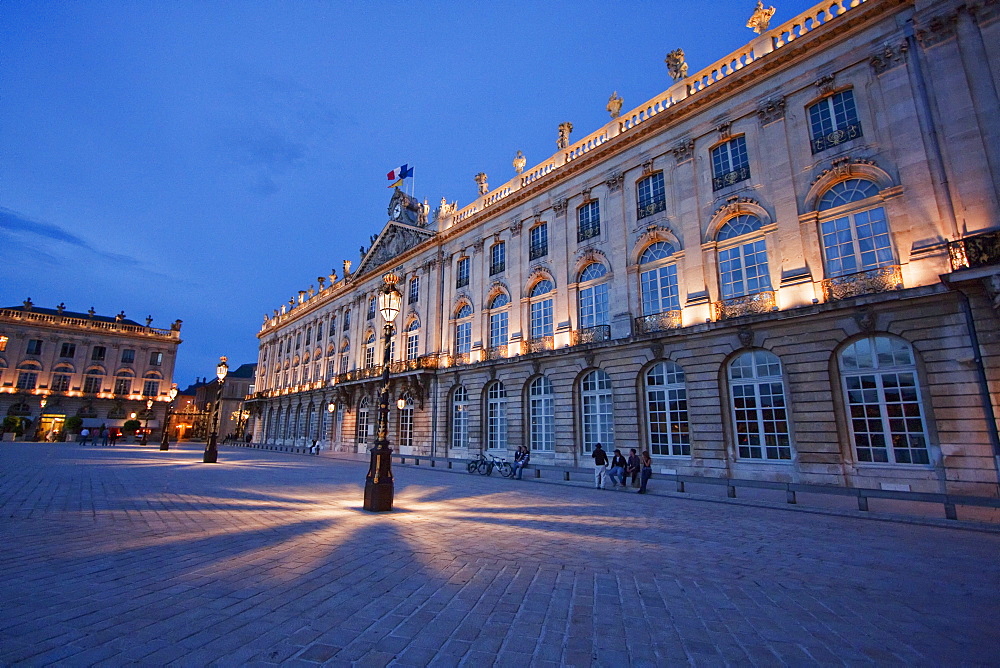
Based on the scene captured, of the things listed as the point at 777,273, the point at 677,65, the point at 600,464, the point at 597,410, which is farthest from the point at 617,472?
the point at 677,65

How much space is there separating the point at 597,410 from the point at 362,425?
22288 mm

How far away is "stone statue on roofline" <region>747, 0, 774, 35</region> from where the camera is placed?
18.6 m

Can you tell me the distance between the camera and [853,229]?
15.4 m

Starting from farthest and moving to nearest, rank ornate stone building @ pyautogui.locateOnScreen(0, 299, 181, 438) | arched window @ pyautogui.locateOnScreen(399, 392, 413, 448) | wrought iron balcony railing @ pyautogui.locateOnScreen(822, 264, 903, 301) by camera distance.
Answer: ornate stone building @ pyautogui.locateOnScreen(0, 299, 181, 438), arched window @ pyautogui.locateOnScreen(399, 392, 413, 448), wrought iron balcony railing @ pyautogui.locateOnScreen(822, 264, 903, 301)

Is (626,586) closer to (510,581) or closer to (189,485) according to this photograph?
(510,581)

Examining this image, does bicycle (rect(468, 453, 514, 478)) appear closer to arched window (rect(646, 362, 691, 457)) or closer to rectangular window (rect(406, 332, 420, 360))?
arched window (rect(646, 362, 691, 457))

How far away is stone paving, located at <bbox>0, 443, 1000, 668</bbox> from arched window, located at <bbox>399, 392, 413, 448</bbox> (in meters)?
22.5

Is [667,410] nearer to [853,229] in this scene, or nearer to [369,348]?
[853,229]

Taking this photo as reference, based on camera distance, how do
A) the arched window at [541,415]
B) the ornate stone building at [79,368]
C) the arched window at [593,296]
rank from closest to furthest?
the arched window at [593,296] → the arched window at [541,415] → the ornate stone building at [79,368]

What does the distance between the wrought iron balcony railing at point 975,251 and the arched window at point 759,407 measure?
A: 5402 millimetres

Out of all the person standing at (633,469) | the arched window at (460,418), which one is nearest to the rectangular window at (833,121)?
the person standing at (633,469)

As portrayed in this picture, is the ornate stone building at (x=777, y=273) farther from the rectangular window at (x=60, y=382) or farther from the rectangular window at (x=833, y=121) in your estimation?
the rectangular window at (x=60, y=382)

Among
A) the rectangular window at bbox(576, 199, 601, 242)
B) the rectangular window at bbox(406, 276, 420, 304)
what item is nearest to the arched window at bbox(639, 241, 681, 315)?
the rectangular window at bbox(576, 199, 601, 242)

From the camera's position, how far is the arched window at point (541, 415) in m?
23.1
